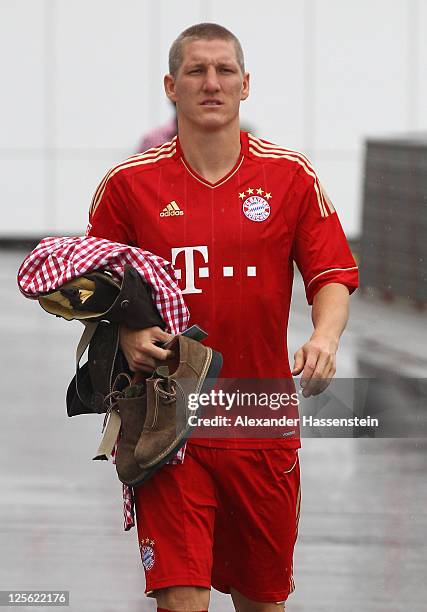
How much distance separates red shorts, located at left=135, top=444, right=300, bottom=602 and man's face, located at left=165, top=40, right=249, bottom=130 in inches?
38.1

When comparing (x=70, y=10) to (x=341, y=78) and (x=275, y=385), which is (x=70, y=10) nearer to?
(x=341, y=78)

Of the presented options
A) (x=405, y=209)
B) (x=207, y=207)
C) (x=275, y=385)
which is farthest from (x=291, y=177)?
(x=405, y=209)

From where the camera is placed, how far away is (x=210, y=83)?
4664 millimetres

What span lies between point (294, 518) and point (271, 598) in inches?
10.0

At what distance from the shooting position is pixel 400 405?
927 centimetres

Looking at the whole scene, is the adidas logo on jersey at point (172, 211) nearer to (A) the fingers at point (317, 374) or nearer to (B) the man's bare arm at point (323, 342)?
(B) the man's bare arm at point (323, 342)

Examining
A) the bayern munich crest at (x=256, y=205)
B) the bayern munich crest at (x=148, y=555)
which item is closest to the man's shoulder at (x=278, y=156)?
the bayern munich crest at (x=256, y=205)

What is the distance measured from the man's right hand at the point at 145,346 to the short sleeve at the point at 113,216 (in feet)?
1.03

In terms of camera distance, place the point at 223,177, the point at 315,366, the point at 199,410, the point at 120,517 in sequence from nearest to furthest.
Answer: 1. the point at 315,366
2. the point at 199,410
3. the point at 223,177
4. the point at 120,517

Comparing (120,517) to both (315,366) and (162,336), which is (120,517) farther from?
(315,366)

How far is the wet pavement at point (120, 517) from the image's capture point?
6449 mm

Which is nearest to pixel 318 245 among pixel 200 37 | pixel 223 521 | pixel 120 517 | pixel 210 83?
pixel 210 83

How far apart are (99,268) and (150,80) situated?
17.4 meters

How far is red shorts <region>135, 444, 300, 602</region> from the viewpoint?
15.2 feet
